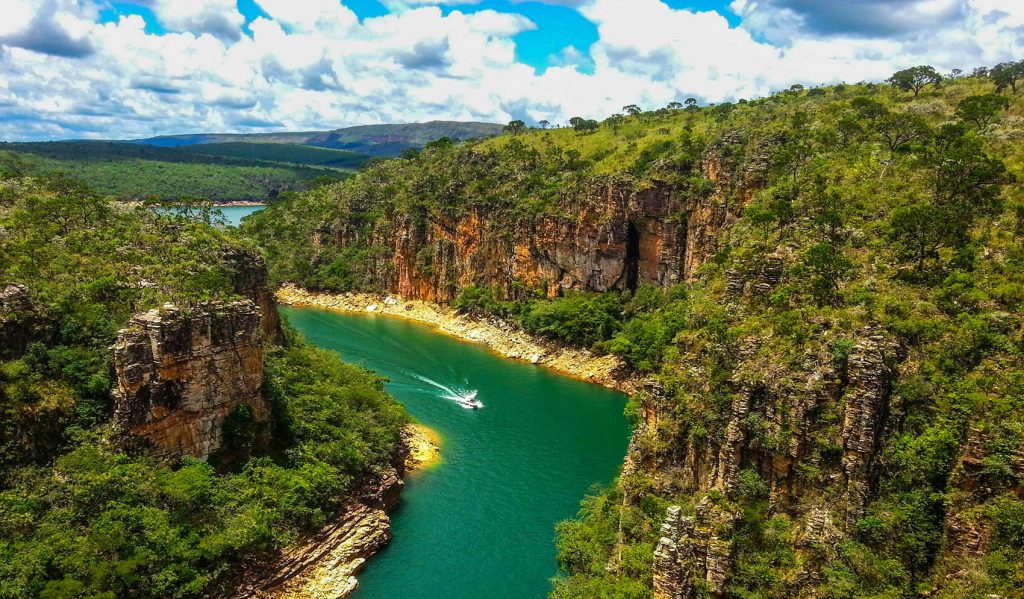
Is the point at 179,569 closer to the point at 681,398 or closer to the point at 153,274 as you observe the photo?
the point at 153,274

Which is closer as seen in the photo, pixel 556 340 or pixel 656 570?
pixel 656 570

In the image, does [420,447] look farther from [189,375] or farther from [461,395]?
[189,375]

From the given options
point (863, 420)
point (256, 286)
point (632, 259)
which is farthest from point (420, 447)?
point (632, 259)

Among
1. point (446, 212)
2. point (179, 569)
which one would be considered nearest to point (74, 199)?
point (179, 569)

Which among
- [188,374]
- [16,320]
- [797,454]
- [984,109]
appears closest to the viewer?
[797,454]

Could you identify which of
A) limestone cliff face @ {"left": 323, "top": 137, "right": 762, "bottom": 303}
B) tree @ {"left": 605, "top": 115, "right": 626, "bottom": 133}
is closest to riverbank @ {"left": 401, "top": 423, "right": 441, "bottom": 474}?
limestone cliff face @ {"left": 323, "top": 137, "right": 762, "bottom": 303}

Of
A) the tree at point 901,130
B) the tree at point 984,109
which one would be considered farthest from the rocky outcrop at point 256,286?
the tree at point 984,109
